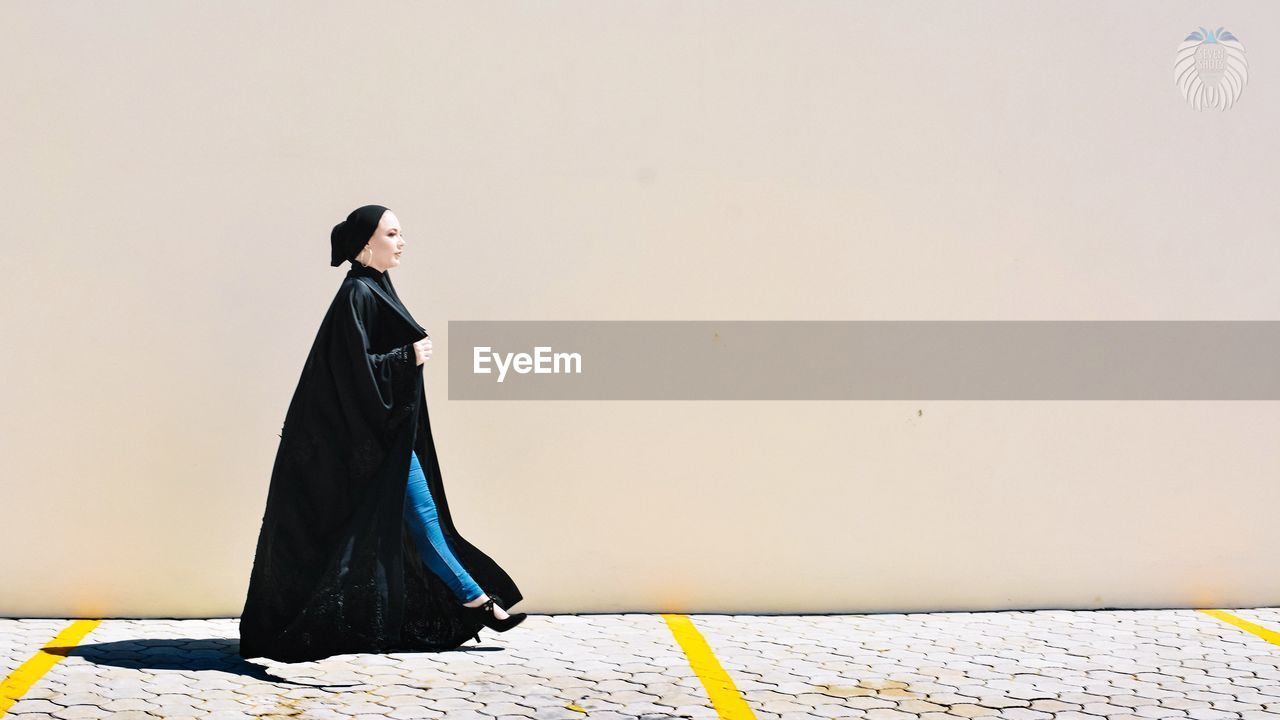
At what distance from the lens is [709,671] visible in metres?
5.15

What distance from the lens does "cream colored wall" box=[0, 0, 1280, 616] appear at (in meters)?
6.02

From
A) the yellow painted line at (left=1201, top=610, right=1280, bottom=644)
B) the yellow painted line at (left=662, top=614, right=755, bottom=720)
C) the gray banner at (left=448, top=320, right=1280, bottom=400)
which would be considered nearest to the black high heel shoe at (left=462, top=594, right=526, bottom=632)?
the yellow painted line at (left=662, top=614, right=755, bottom=720)

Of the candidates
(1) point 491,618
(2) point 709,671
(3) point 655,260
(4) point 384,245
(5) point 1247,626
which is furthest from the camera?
(3) point 655,260

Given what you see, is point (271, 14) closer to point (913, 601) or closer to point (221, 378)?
point (221, 378)

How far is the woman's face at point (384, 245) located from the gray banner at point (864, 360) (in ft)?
2.03

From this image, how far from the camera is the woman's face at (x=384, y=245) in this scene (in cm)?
557

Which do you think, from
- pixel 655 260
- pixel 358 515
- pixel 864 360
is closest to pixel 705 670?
pixel 358 515

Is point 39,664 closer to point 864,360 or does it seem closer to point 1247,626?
point 864,360

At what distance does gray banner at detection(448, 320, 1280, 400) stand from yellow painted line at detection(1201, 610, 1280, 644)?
1.02 m

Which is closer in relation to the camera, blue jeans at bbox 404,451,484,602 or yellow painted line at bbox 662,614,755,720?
yellow painted line at bbox 662,614,755,720

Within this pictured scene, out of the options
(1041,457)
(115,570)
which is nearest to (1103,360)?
(1041,457)

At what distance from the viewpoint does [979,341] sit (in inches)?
248

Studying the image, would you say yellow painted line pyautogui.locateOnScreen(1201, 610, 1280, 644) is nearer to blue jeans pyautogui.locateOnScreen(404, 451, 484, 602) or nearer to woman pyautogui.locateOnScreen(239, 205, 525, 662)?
woman pyautogui.locateOnScreen(239, 205, 525, 662)

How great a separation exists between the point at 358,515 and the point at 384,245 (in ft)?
3.67
